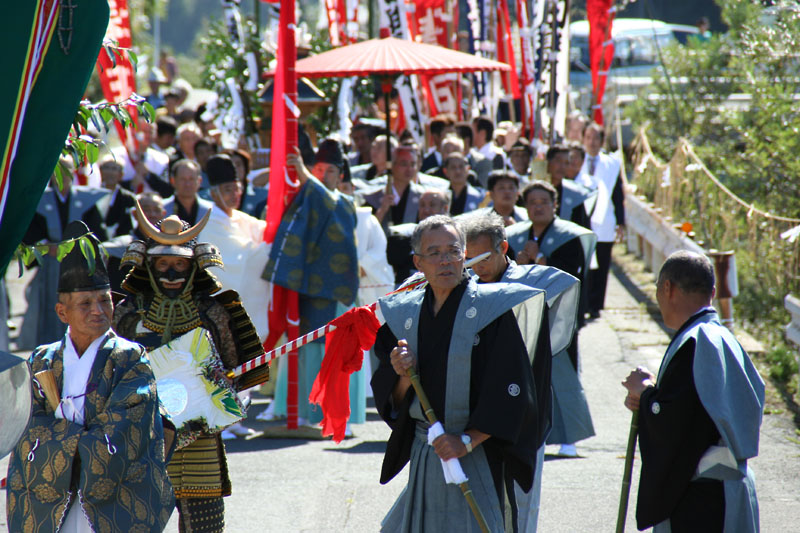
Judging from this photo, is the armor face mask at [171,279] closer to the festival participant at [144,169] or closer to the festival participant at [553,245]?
the festival participant at [553,245]

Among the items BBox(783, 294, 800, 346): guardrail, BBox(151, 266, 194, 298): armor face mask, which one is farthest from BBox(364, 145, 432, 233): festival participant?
BBox(151, 266, 194, 298): armor face mask

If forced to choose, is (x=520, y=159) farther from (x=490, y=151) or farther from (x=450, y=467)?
(x=450, y=467)

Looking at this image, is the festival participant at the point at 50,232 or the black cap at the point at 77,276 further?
the festival participant at the point at 50,232

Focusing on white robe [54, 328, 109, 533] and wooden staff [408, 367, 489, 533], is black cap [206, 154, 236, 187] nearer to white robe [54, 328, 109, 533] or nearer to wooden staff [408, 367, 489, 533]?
white robe [54, 328, 109, 533]

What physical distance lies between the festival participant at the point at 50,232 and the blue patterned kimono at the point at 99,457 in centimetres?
517

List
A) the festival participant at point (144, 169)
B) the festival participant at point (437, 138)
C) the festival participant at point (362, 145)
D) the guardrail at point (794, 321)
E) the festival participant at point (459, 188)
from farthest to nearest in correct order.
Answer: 1. the festival participant at point (362, 145)
2. the festival participant at point (437, 138)
3. the festival participant at point (144, 169)
4. the festival participant at point (459, 188)
5. the guardrail at point (794, 321)

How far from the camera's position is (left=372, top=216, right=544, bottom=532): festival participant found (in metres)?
3.46

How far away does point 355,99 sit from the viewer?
12828mm

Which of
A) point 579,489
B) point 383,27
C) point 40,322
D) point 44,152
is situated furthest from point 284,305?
point 383,27

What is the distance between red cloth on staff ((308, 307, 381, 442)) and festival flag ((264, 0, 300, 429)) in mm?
2685

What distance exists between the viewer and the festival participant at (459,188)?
29.2ft

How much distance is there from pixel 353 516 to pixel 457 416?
7.52 ft

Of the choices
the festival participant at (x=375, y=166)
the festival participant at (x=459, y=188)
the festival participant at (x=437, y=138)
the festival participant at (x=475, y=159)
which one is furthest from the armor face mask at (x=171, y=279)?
the festival participant at (x=475, y=159)

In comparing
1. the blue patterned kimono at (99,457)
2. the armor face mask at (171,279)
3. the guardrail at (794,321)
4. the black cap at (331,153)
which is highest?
the black cap at (331,153)
